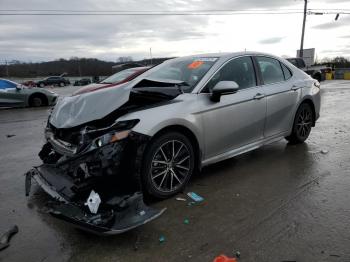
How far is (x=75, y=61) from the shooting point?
98375 mm

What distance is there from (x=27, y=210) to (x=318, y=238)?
306cm

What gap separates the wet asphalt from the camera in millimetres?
2867

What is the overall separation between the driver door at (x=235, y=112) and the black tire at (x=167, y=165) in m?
0.36

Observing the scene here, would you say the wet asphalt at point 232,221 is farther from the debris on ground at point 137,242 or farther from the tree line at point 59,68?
the tree line at point 59,68

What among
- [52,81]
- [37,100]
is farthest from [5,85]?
[52,81]

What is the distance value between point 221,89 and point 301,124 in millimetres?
2553

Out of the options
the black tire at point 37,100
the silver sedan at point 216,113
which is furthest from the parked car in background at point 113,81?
the black tire at point 37,100

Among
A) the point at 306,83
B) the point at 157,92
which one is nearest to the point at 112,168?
the point at 157,92

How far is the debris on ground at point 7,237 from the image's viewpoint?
10.1 ft

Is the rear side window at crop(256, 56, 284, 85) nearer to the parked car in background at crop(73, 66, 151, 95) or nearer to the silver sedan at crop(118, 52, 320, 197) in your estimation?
the silver sedan at crop(118, 52, 320, 197)

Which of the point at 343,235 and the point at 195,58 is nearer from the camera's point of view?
the point at 343,235

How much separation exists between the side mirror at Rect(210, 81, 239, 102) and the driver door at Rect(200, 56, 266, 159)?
0.07 m

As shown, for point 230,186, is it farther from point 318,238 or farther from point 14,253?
point 14,253

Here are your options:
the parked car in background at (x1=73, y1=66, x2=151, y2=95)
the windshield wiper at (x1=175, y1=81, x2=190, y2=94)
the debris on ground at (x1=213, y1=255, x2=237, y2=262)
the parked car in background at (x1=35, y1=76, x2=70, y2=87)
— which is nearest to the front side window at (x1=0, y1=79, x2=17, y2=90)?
the parked car in background at (x1=73, y1=66, x2=151, y2=95)
